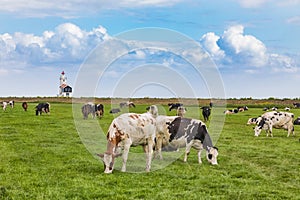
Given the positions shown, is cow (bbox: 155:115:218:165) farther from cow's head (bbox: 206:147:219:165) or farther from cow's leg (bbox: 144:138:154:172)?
cow's leg (bbox: 144:138:154:172)

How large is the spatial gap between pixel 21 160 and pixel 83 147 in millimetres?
4284

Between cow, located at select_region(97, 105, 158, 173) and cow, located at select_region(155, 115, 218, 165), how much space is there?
2.00 m

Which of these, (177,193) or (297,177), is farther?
(297,177)

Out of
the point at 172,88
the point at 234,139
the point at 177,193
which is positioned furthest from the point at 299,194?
the point at 234,139

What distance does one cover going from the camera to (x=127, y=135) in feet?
44.5

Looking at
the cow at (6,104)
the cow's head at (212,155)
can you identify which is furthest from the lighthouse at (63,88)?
the cow's head at (212,155)

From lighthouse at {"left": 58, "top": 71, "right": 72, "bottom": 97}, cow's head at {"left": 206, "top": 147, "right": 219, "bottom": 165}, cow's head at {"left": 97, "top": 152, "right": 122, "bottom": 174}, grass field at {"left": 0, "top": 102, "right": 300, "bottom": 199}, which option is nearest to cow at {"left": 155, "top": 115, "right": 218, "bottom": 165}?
cow's head at {"left": 206, "top": 147, "right": 219, "bottom": 165}

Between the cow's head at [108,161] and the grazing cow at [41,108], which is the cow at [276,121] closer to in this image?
the cow's head at [108,161]

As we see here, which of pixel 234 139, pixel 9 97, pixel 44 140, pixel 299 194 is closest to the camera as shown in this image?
pixel 299 194

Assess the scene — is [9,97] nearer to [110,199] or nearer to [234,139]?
[234,139]

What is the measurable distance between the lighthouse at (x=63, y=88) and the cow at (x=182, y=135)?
3649 inches

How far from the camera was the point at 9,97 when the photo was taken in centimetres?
10288

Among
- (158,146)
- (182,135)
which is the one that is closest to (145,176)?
(158,146)

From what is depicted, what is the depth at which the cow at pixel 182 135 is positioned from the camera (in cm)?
1630
